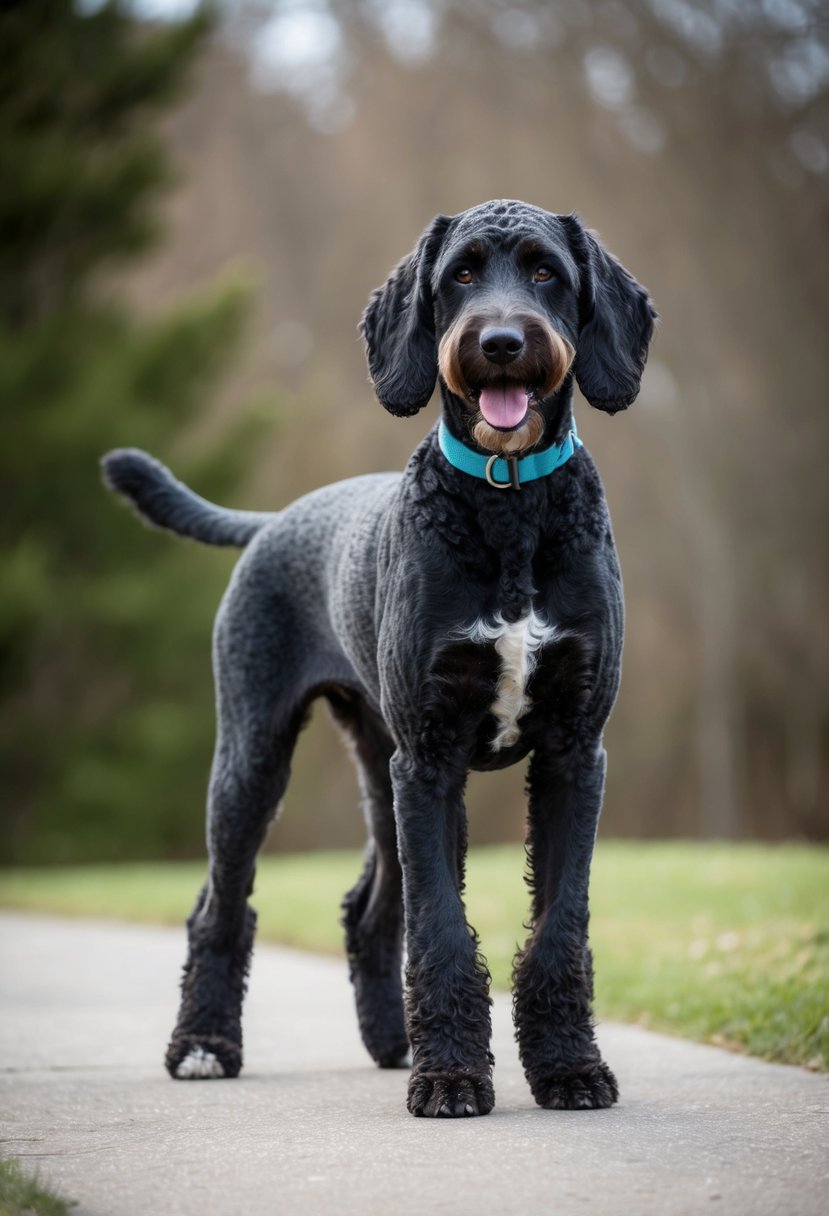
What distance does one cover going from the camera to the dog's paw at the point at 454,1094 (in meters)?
4.12

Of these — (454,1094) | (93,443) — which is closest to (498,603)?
(454,1094)

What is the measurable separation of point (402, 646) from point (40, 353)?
20298 mm

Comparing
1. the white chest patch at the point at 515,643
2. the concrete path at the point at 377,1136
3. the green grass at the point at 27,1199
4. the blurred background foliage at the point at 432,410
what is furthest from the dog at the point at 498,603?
the blurred background foliage at the point at 432,410

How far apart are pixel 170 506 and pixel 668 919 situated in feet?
14.9

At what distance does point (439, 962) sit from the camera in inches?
167

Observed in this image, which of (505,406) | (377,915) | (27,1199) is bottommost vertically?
(27,1199)

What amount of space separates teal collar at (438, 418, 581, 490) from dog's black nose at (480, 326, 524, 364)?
38 centimetres

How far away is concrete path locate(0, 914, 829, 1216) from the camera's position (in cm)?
322

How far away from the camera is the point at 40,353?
23547 millimetres

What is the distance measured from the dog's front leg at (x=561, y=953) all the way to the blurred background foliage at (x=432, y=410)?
18.0m

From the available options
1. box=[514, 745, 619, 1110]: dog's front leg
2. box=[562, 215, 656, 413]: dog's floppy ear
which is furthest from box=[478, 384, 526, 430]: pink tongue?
box=[514, 745, 619, 1110]: dog's front leg

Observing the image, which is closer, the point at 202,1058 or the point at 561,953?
the point at 561,953

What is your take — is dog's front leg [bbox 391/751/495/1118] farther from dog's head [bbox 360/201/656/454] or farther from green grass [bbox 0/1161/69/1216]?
green grass [bbox 0/1161/69/1216]

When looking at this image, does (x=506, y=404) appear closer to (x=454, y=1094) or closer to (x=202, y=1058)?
(x=454, y=1094)
